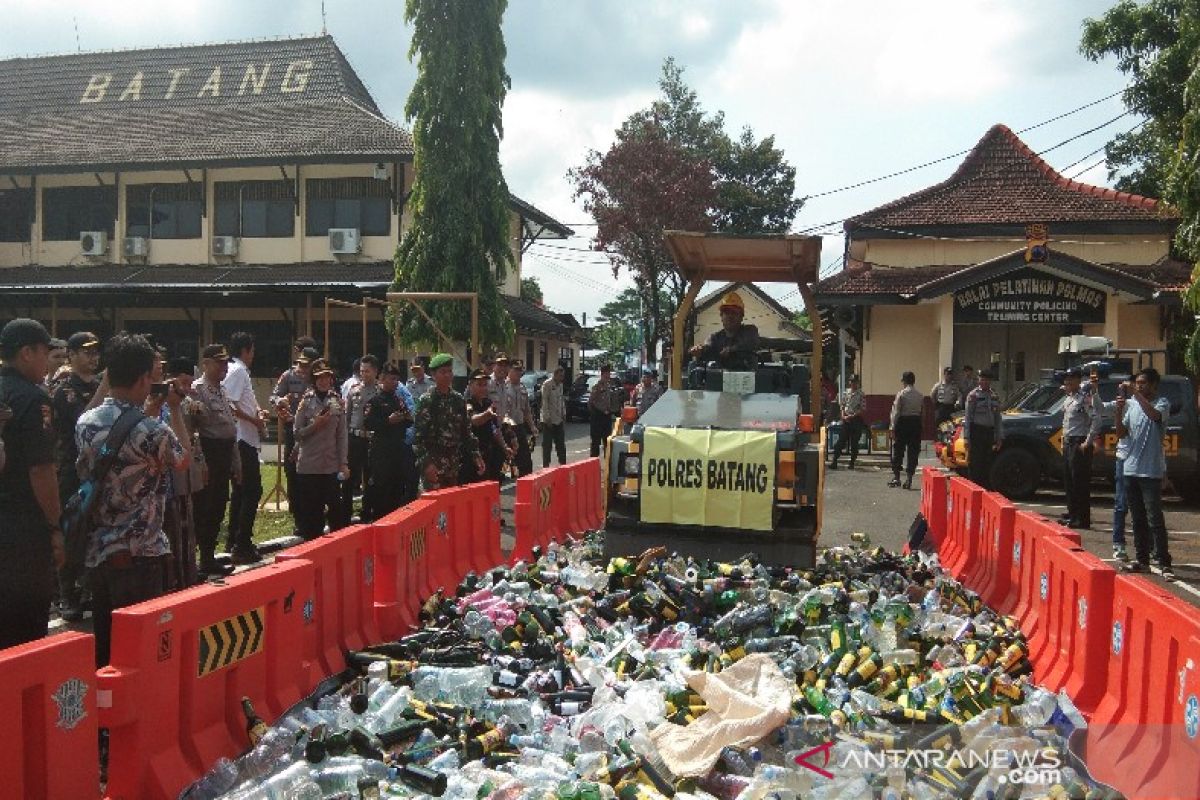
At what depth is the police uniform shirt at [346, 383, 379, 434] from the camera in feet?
36.8

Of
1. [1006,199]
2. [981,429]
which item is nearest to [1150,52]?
[1006,199]

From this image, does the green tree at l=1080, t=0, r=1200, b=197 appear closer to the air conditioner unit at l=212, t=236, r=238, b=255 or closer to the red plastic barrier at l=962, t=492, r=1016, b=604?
the red plastic barrier at l=962, t=492, r=1016, b=604

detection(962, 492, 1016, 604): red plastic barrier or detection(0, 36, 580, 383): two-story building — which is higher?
detection(0, 36, 580, 383): two-story building

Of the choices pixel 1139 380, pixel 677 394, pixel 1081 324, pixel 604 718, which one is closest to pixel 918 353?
pixel 1081 324

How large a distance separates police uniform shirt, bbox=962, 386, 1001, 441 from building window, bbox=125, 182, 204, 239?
2385 centimetres

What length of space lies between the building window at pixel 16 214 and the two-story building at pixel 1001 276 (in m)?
24.1

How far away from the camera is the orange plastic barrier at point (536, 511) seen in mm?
9086

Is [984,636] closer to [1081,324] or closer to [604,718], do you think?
Result: [604,718]

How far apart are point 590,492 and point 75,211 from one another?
1045 inches

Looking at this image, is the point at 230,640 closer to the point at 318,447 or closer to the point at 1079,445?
the point at 318,447

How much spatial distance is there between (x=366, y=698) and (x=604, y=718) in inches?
46.4

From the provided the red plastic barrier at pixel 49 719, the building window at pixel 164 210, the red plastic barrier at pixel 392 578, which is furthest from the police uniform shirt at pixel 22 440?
the building window at pixel 164 210

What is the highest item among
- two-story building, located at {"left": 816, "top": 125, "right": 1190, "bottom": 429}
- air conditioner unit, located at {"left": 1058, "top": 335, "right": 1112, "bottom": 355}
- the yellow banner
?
two-story building, located at {"left": 816, "top": 125, "right": 1190, "bottom": 429}

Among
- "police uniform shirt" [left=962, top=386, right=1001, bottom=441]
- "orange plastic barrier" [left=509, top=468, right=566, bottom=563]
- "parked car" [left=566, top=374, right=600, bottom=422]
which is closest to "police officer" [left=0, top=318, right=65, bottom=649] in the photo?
"orange plastic barrier" [left=509, top=468, right=566, bottom=563]
